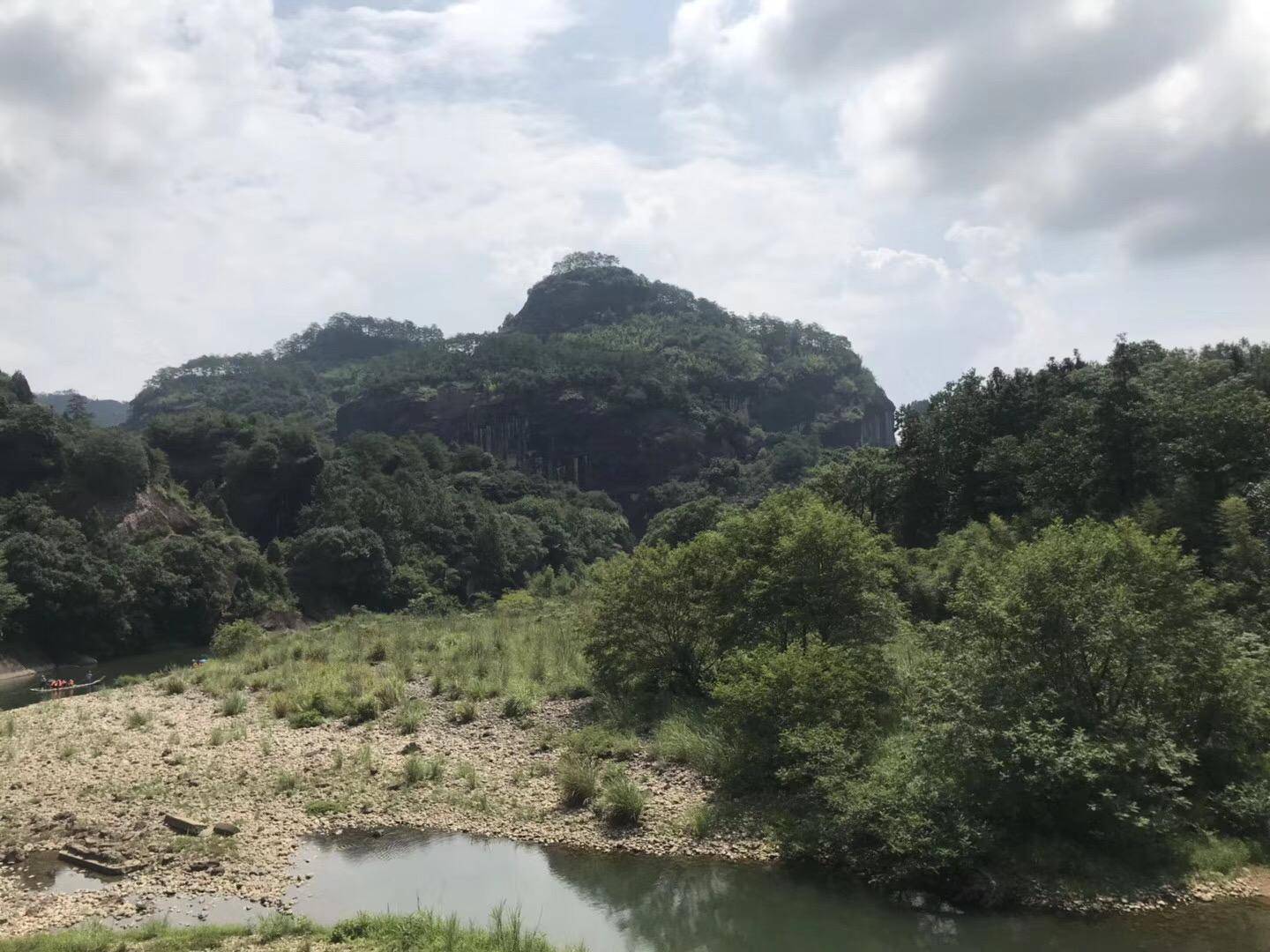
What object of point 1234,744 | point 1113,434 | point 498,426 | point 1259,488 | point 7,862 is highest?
point 498,426

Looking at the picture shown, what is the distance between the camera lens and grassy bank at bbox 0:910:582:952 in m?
11.4

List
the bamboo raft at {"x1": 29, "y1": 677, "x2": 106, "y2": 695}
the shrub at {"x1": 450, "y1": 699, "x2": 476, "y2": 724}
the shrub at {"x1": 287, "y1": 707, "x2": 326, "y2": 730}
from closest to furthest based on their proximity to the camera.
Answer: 1. the shrub at {"x1": 450, "y1": 699, "x2": 476, "y2": 724}
2. the shrub at {"x1": 287, "y1": 707, "x2": 326, "y2": 730}
3. the bamboo raft at {"x1": 29, "y1": 677, "x2": 106, "y2": 695}

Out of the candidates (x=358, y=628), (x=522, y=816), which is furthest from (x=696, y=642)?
(x=358, y=628)

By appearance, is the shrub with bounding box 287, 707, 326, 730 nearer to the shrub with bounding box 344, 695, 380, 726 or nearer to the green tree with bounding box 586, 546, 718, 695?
the shrub with bounding box 344, 695, 380, 726

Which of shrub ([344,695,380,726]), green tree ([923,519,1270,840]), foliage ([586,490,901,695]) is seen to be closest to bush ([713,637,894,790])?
green tree ([923,519,1270,840])

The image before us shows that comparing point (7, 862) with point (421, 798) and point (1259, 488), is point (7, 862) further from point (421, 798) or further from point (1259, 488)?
point (1259, 488)

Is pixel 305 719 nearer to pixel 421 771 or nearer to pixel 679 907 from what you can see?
pixel 421 771

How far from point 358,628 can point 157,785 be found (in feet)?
103

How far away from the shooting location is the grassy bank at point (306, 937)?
11.4 m

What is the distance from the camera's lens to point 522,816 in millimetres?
17906

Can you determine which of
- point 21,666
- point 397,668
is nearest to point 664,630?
point 397,668

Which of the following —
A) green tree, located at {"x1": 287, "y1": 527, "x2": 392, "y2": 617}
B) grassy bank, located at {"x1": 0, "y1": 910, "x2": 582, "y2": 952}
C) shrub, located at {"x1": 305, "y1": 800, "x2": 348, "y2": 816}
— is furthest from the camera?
green tree, located at {"x1": 287, "y1": 527, "x2": 392, "y2": 617}

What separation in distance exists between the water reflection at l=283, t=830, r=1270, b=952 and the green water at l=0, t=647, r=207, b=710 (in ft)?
103

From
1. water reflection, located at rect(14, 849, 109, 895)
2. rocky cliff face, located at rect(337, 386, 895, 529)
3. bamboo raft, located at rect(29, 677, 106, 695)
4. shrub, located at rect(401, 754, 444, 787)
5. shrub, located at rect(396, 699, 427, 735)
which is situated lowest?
bamboo raft, located at rect(29, 677, 106, 695)
